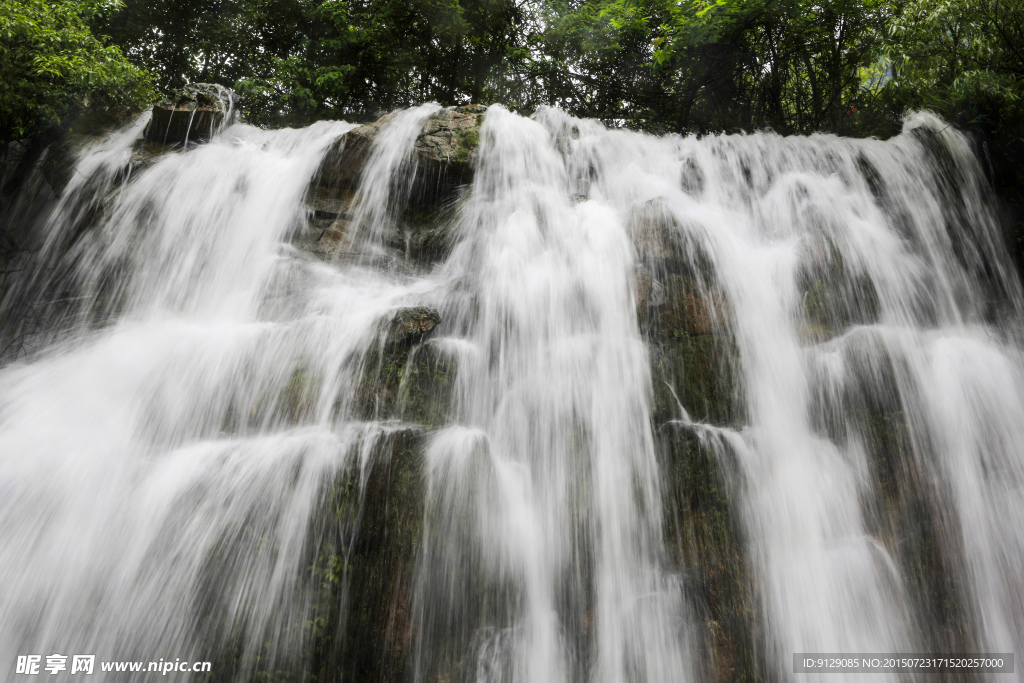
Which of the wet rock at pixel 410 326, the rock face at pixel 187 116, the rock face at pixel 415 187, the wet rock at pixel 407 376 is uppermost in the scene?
the rock face at pixel 187 116

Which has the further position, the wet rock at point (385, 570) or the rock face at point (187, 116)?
the rock face at point (187, 116)

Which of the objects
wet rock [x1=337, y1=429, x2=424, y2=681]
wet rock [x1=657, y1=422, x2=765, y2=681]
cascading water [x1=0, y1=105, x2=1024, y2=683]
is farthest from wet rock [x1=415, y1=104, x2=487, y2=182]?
wet rock [x1=657, y1=422, x2=765, y2=681]

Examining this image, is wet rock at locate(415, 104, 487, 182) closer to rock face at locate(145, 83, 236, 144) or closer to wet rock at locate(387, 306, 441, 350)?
wet rock at locate(387, 306, 441, 350)

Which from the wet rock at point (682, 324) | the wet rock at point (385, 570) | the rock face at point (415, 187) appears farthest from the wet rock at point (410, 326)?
the wet rock at point (682, 324)

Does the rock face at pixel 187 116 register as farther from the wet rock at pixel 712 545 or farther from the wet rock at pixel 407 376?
the wet rock at pixel 712 545

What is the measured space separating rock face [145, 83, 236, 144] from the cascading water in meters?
1.18

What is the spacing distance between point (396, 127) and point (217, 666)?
6561mm

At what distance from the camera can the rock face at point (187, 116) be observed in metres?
7.47

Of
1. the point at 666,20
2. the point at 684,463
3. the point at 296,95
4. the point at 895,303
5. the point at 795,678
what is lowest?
the point at 795,678

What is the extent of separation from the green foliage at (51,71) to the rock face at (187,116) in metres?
1.08

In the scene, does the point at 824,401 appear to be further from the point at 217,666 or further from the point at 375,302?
the point at 217,666

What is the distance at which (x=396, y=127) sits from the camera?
735 cm

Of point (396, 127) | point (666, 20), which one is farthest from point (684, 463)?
point (666, 20)

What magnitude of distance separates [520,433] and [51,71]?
27.6ft
